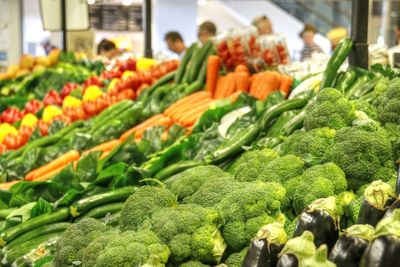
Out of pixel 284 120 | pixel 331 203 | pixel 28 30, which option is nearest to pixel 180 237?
pixel 331 203

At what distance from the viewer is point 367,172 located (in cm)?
268

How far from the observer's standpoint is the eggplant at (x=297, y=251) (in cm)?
187

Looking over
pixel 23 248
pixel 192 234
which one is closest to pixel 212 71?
pixel 23 248

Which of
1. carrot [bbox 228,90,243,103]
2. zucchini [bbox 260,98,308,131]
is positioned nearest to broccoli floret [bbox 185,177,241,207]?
zucchini [bbox 260,98,308,131]

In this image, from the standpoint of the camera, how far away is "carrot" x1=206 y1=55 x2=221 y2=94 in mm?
5508

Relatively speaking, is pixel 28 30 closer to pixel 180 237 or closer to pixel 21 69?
pixel 21 69

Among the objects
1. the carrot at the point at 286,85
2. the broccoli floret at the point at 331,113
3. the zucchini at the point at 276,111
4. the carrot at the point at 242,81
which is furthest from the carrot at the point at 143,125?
the broccoli floret at the point at 331,113

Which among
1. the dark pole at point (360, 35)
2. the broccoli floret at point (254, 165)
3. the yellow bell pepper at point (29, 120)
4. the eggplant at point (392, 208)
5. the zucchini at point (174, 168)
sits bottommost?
the yellow bell pepper at point (29, 120)

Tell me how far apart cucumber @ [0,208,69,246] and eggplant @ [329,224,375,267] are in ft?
6.61

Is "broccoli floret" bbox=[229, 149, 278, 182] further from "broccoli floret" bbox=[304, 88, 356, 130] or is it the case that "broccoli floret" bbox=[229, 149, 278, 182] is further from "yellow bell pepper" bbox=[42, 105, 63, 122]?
"yellow bell pepper" bbox=[42, 105, 63, 122]

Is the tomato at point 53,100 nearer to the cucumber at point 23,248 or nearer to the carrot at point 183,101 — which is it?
the carrot at point 183,101

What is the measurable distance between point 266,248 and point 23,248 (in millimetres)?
1810

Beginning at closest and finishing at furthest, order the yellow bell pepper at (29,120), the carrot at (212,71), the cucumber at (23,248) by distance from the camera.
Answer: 1. the cucumber at (23,248)
2. the carrot at (212,71)
3. the yellow bell pepper at (29,120)

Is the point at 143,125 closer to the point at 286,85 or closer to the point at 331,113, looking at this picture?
the point at 286,85
